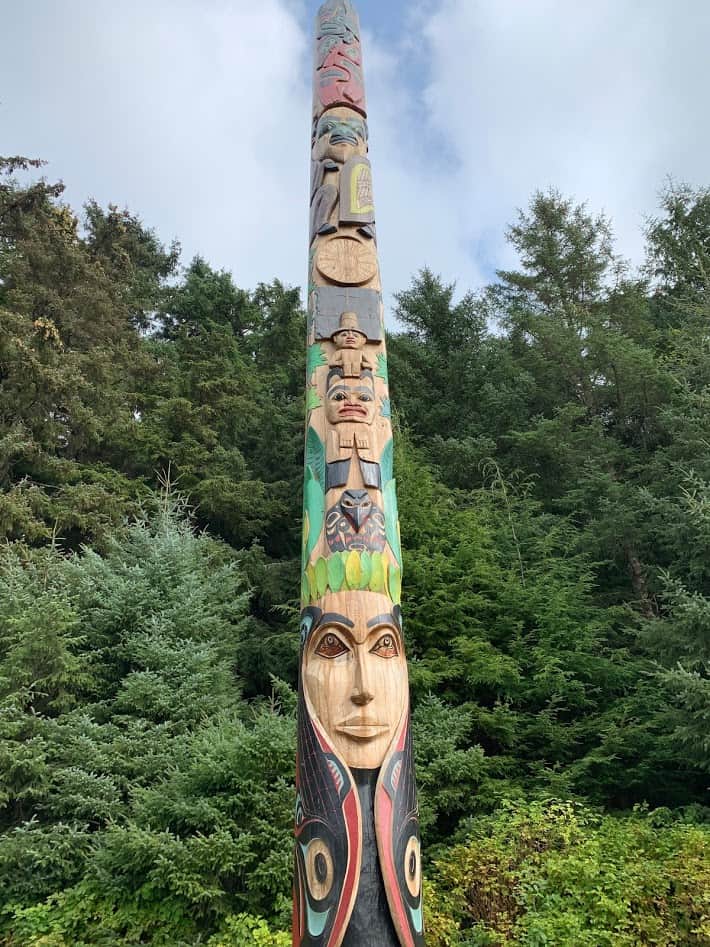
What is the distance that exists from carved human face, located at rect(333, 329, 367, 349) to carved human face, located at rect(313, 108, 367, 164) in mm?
2192

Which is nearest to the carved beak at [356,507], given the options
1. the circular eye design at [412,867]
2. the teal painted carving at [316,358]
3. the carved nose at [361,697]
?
the carved nose at [361,697]

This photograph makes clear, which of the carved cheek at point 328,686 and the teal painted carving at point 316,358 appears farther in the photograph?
the teal painted carving at point 316,358

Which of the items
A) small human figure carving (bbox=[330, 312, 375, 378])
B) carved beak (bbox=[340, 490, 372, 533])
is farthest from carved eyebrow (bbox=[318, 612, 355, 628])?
small human figure carving (bbox=[330, 312, 375, 378])

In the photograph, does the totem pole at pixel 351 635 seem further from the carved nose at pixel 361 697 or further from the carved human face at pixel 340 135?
the carved human face at pixel 340 135

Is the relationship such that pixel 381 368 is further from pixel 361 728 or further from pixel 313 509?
pixel 361 728

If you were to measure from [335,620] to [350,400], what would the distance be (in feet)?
5.45

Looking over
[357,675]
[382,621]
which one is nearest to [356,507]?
[382,621]

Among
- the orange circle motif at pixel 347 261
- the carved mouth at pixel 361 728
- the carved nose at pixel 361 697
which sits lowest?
the carved mouth at pixel 361 728

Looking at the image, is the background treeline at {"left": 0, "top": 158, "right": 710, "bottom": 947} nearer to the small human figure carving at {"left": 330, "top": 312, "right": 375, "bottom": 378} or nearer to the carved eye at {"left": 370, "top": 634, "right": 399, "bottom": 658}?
the carved eye at {"left": 370, "top": 634, "right": 399, "bottom": 658}

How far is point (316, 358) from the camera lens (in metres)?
5.05

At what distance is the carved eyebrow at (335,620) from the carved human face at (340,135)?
4.50 metres

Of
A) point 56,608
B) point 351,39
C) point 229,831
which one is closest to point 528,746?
point 229,831

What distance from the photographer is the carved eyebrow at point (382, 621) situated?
369cm

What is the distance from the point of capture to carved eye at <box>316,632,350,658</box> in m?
3.64
